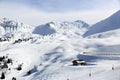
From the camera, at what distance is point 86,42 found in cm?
17575

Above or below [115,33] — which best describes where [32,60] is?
below

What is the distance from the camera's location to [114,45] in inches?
5792

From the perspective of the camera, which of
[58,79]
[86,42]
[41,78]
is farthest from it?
[86,42]

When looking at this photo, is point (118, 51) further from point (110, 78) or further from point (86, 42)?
point (110, 78)

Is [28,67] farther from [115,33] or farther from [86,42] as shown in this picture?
[115,33]

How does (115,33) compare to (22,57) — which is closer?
(22,57)

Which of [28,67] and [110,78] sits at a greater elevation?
[110,78]

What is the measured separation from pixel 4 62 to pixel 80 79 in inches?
3756

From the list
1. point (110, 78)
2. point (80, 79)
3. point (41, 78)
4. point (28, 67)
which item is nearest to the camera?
point (110, 78)

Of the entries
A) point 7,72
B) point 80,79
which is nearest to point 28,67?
point 7,72

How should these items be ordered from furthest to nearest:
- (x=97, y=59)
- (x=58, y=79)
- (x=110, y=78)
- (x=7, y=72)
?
(x=7, y=72), (x=97, y=59), (x=58, y=79), (x=110, y=78)

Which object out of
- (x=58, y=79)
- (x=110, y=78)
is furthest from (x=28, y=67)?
(x=110, y=78)

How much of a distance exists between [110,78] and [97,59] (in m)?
68.8

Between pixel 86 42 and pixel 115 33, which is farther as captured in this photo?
pixel 115 33
